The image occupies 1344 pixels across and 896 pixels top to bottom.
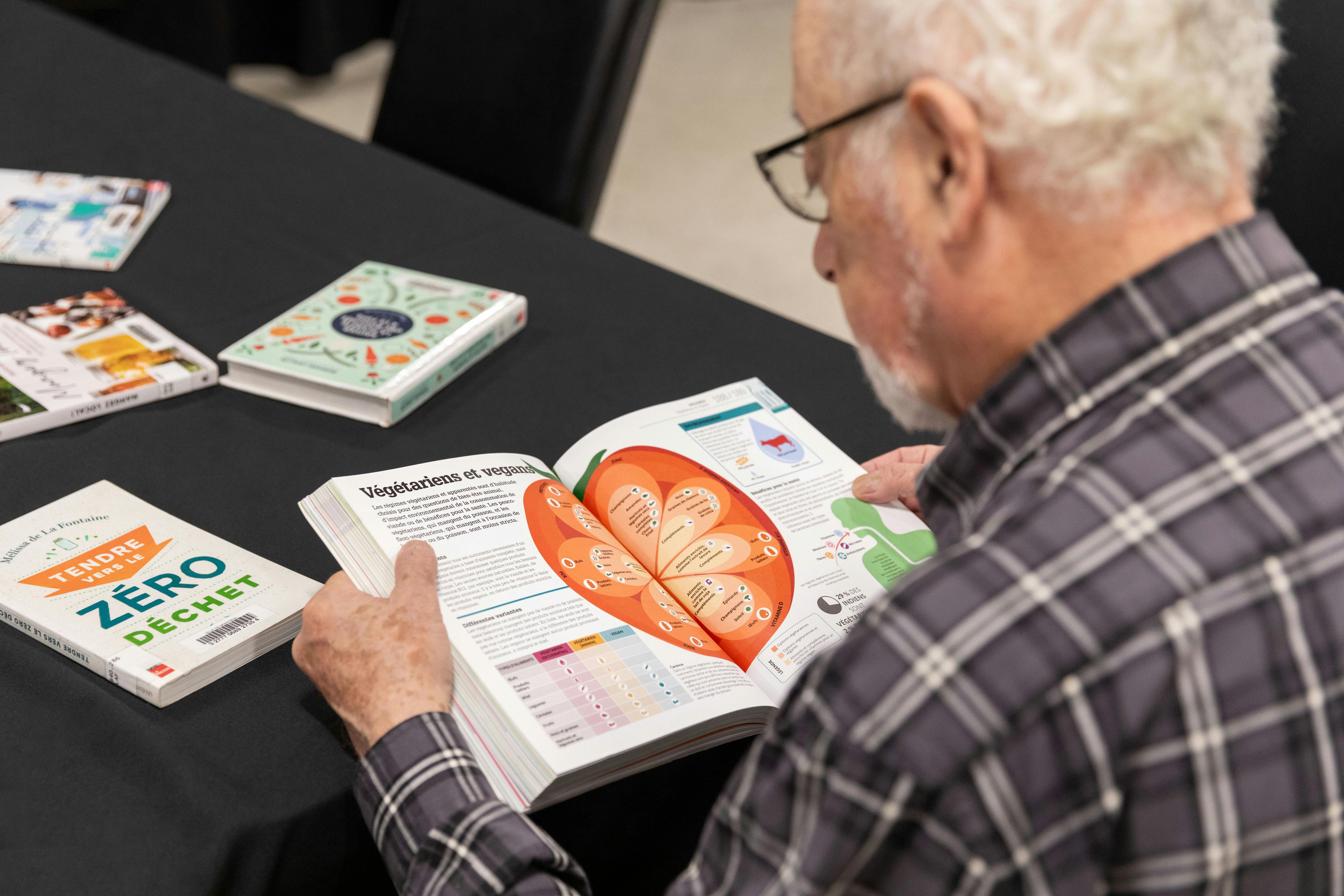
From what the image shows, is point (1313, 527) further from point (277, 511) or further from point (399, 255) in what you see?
point (399, 255)

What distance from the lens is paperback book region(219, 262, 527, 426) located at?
1.08 metres

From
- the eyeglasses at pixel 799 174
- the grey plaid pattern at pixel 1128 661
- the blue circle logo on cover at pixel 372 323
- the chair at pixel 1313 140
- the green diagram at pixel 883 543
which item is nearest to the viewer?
the grey plaid pattern at pixel 1128 661

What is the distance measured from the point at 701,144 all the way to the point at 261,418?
112 inches

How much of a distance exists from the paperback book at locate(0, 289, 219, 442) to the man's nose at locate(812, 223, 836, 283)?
0.67m

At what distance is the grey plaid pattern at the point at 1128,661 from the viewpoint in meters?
0.49

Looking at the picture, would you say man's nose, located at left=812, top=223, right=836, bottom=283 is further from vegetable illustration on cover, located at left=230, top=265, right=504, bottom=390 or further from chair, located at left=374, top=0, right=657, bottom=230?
chair, located at left=374, top=0, right=657, bottom=230

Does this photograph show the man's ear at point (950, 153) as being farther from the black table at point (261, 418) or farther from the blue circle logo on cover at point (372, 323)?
the blue circle logo on cover at point (372, 323)

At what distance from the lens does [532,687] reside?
74 cm

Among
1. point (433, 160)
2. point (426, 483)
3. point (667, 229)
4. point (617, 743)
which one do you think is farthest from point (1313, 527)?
point (667, 229)

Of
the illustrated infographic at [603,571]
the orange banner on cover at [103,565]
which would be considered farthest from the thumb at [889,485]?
the orange banner on cover at [103,565]

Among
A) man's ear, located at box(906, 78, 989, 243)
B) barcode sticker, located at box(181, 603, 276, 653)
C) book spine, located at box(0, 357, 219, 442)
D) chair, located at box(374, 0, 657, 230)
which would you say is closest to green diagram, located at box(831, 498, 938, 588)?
man's ear, located at box(906, 78, 989, 243)

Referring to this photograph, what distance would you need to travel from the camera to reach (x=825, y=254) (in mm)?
736

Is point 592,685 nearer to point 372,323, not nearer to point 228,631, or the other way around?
point 228,631

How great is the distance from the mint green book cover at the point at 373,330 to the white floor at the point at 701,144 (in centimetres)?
138
